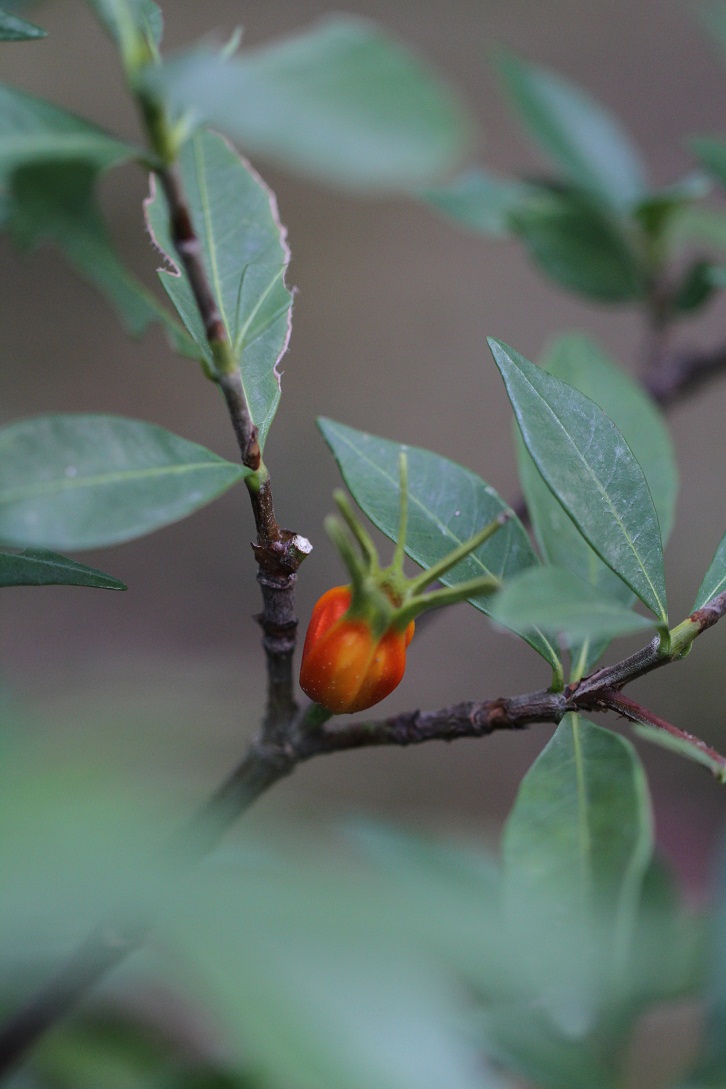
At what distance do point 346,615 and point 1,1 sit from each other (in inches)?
20.0

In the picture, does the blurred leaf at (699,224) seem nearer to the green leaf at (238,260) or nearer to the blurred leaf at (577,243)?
the blurred leaf at (577,243)

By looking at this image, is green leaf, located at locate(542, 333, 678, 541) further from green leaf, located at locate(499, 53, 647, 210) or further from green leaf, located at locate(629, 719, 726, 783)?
green leaf, located at locate(499, 53, 647, 210)

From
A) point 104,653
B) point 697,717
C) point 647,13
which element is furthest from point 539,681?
point 647,13

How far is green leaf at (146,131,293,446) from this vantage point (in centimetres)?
48

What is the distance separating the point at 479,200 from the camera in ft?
3.28

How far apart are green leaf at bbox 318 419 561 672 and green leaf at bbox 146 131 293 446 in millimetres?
50

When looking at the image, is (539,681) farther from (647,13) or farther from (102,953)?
(647,13)

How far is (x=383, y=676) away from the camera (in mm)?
469

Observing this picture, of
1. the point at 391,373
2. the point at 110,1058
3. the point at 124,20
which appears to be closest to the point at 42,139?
the point at 124,20

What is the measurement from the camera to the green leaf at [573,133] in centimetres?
100

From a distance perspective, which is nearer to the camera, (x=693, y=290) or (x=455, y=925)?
(x=455, y=925)

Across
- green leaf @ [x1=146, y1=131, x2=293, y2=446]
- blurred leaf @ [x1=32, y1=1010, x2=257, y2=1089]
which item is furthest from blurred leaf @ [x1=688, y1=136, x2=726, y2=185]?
blurred leaf @ [x1=32, y1=1010, x2=257, y2=1089]

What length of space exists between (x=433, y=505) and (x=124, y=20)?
276mm

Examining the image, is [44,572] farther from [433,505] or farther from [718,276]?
[718,276]
